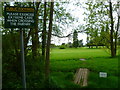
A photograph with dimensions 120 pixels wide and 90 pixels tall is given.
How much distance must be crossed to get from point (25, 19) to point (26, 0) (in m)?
1.44

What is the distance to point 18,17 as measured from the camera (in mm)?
2482

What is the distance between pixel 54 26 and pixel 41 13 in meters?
0.56

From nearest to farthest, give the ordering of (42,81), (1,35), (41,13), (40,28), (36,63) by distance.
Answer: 1. (42,81)
2. (1,35)
3. (36,63)
4. (40,28)
5. (41,13)

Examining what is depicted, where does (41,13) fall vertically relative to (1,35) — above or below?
above

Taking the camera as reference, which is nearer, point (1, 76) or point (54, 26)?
point (1, 76)

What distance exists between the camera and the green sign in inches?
97.0

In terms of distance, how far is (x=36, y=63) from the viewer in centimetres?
368

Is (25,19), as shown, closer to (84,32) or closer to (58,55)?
(84,32)

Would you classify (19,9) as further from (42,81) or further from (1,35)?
(42,81)

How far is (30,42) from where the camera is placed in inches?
148

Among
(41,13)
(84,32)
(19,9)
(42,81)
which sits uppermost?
(41,13)

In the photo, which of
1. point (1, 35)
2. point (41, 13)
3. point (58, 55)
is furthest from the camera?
point (58, 55)

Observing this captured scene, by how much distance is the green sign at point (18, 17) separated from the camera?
8.08 feet

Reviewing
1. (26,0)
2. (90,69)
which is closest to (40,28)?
(26,0)
